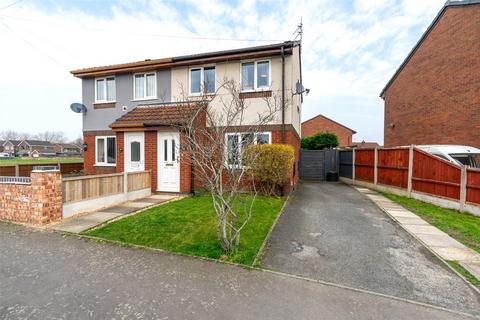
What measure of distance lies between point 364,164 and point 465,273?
11013 millimetres

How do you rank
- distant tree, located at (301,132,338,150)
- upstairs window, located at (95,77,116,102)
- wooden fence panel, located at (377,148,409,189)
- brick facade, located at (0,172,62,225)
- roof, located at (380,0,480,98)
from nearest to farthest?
brick facade, located at (0,172,62,225), wooden fence panel, located at (377,148,409,189), upstairs window, located at (95,77,116,102), roof, located at (380,0,480,98), distant tree, located at (301,132,338,150)

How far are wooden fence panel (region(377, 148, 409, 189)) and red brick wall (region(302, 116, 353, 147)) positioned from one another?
2769 cm

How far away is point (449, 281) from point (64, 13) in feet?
47.0

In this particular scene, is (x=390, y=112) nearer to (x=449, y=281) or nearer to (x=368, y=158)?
(x=368, y=158)

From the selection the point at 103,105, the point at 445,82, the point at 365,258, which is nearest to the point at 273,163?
the point at 365,258

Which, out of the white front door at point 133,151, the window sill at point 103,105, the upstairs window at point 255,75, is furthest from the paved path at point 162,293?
the window sill at point 103,105

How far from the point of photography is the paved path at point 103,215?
19.7 feet

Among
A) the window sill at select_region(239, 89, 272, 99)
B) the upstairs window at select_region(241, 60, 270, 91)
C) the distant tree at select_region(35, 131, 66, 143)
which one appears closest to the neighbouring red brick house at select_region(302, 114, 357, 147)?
the upstairs window at select_region(241, 60, 270, 91)

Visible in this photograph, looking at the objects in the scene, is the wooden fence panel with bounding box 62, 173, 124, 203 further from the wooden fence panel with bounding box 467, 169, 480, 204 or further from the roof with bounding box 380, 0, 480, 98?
the roof with bounding box 380, 0, 480, 98

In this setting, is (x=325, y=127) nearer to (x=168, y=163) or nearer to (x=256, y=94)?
(x=256, y=94)

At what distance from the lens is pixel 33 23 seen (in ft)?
32.3

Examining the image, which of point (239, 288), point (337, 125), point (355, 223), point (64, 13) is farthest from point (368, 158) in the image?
point (337, 125)

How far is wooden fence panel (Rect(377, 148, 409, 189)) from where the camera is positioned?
433 inches

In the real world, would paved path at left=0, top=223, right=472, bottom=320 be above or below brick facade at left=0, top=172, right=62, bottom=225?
below
